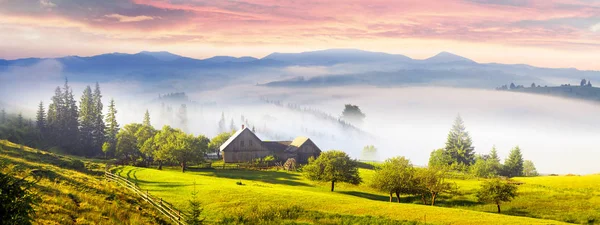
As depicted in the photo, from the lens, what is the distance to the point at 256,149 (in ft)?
375

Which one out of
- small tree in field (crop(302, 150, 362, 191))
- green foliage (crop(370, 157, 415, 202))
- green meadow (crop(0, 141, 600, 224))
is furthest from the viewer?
small tree in field (crop(302, 150, 362, 191))

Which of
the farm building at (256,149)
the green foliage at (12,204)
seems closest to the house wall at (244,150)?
the farm building at (256,149)

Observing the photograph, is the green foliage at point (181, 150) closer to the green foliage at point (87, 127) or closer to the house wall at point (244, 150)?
the house wall at point (244, 150)

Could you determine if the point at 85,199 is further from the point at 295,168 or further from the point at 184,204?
the point at 295,168

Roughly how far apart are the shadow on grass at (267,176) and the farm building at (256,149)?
1911 centimetres

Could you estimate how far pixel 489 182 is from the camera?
57000 mm

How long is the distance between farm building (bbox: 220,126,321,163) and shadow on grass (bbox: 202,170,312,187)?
62.7 feet

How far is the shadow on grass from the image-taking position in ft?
252

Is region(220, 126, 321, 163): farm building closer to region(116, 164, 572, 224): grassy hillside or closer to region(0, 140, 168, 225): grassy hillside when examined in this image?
region(116, 164, 572, 224): grassy hillside

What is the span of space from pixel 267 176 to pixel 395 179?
3161 cm

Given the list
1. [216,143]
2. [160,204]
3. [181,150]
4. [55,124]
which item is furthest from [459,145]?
[55,124]

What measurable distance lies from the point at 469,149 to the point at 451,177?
50723 mm

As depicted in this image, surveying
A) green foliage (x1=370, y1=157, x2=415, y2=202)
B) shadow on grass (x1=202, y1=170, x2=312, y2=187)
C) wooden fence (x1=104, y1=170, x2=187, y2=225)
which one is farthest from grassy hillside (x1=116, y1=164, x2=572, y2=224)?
shadow on grass (x1=202, y1=170, x2=312, y2=187)

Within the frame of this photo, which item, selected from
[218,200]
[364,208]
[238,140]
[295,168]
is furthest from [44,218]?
[238,140]
